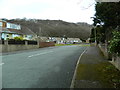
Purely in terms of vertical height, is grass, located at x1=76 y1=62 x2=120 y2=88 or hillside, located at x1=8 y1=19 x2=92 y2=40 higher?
hillside, located at x1=8 y1=19 x2=92 y2=40

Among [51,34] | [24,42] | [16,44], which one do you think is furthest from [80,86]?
[51,34]

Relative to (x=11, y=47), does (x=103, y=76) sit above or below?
below

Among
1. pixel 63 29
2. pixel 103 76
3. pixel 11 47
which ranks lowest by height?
pixel 103 76

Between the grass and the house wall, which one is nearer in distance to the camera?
the grass

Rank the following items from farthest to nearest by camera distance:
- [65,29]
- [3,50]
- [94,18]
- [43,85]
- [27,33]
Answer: [65,29] < [27,33] < [3,50] < [94,18] < [43,85]

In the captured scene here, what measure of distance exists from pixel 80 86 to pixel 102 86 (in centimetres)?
76

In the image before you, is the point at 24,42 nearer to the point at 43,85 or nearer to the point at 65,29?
the point at 43,85

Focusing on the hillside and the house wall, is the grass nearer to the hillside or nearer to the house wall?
the house wall

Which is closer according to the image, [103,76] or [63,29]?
[103,76]

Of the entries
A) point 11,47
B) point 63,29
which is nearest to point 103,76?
point 11,47

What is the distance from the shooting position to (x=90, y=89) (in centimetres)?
514

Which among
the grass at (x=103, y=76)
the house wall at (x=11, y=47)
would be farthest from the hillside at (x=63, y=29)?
Result: the grass at (x=103, y=76)

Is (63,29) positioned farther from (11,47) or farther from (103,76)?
(103,76)

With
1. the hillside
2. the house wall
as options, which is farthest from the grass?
the hillside
